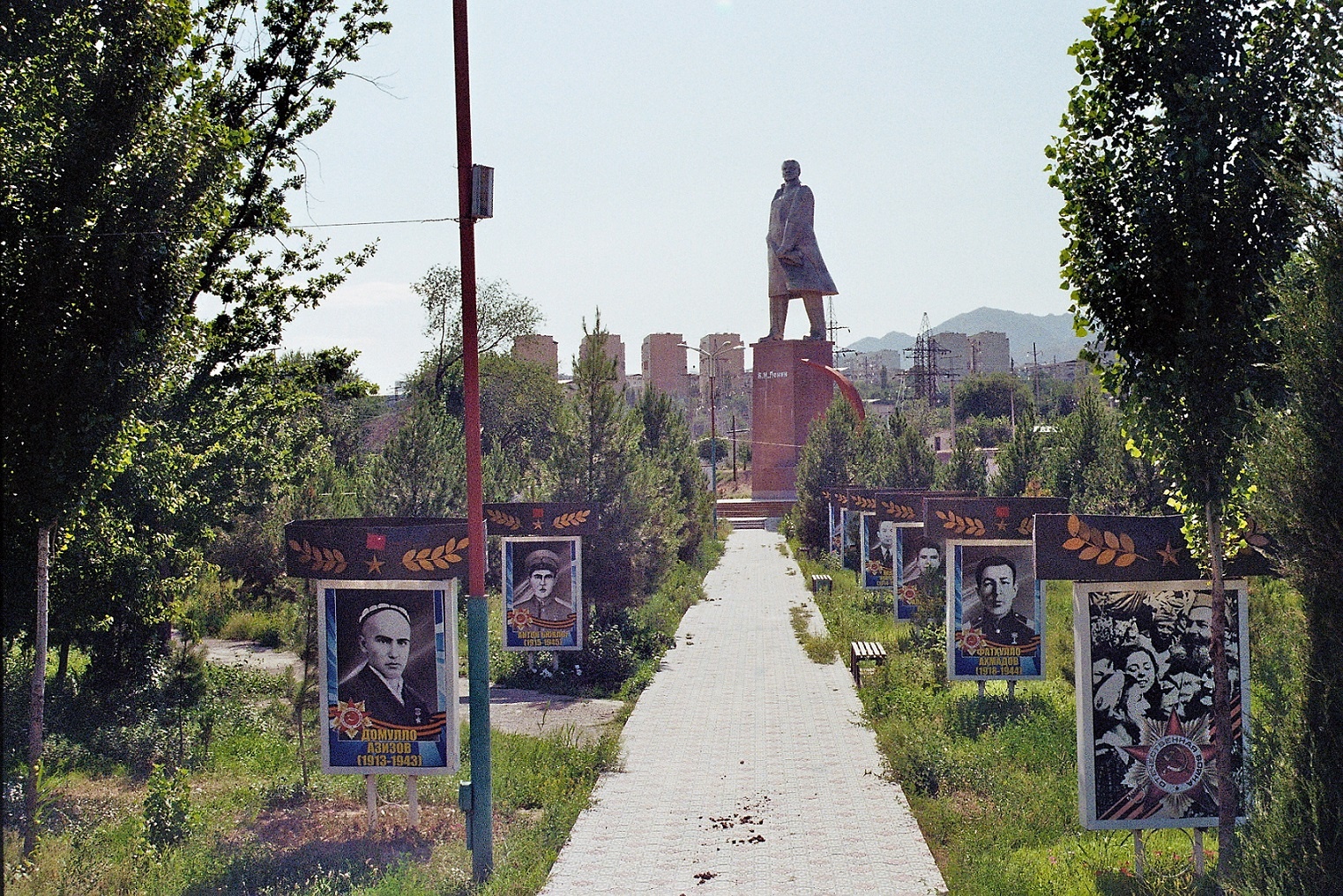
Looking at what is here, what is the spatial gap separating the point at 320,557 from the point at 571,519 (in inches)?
280

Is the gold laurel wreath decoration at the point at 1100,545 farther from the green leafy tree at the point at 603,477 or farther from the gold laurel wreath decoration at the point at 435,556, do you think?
the green leafy tree at the point at 603,477

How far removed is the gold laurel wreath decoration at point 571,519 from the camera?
649 inches

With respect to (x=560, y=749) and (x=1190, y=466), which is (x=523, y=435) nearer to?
(x=560, y=749)

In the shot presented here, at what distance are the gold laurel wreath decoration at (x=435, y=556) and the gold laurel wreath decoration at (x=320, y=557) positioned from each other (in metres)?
0.57

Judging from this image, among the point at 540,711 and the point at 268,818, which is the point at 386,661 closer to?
the point at 268,818

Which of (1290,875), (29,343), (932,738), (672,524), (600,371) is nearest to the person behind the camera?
(1290,875)

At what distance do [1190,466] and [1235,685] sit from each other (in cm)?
203

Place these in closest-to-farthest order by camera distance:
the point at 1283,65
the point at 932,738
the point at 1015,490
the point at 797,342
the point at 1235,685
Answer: the point at 1283,65 → the point at 1235,685 → the point at 932,738 → the point at 1015,490 → the point at 797,342

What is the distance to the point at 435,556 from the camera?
366 inches

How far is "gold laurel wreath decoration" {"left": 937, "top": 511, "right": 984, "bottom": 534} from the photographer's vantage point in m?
13.4

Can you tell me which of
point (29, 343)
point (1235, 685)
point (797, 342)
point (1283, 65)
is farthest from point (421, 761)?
point (797, 342)

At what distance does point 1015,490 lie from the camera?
32312mm

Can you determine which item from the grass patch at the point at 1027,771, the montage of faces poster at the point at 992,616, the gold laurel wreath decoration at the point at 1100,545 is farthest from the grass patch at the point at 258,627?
the gold laurel wreath decoration at the point at 1100,545

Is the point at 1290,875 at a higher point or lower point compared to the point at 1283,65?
lower
